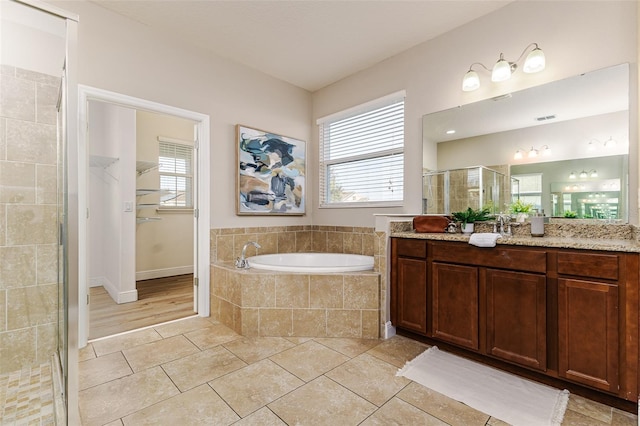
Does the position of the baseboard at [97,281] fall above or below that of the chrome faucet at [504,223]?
below

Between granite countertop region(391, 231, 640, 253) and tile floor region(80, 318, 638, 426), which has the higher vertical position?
granite countertop region(391, 231, 640, 253)

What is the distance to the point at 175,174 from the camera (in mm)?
4957

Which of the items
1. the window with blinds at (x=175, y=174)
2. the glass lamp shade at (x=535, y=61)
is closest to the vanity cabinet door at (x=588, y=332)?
the glass lamp shade at (x=535, y=61)

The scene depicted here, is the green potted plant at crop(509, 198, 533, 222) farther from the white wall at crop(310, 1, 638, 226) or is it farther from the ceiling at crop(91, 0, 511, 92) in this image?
the ceiling at crop(91, 0, 511, 92)

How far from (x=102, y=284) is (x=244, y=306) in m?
2.82

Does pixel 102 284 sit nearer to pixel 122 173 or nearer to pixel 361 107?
pixel 122 173

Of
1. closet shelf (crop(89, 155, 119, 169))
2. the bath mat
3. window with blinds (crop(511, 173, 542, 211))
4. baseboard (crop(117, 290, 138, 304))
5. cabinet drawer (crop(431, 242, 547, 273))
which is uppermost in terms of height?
closet shelf (crop(89, 155, 119, 169))

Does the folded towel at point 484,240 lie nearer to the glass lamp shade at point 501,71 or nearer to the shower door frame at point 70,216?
the glass lamp shade at point 501,71

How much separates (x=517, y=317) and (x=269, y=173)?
276cm

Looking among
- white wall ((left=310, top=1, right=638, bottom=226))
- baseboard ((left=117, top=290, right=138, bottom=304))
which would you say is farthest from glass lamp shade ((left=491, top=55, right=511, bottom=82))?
baseboard ((left=117, top=290, right=138, bottom=304))

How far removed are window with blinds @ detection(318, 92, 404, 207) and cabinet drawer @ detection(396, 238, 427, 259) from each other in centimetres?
79

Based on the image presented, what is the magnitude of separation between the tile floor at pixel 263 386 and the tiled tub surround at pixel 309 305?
0.09 m

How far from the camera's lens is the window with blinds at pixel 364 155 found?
330 cm

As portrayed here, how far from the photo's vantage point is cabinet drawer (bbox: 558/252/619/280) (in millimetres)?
1589
